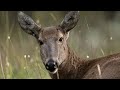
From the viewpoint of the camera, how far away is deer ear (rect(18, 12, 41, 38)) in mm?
11812

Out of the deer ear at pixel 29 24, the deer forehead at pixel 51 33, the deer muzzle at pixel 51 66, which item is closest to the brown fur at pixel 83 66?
the deer forehead at pixel 51 33

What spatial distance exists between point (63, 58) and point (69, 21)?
2.56 feet

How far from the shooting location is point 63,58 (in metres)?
11.3

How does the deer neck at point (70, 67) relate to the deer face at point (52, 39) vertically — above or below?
below

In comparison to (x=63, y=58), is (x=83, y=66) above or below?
below

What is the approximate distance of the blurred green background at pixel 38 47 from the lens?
12883 millimetres

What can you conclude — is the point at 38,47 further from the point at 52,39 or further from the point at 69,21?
the point at 52,39

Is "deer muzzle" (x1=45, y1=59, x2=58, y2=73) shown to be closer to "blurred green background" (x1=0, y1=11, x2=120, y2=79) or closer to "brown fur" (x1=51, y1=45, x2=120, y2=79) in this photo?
"brown fur" (x1=51, y1=45, x2=120, y2=79)

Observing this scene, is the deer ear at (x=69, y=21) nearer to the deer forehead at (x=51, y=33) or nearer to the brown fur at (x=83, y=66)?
the deer forehead at (x=51, y=33)

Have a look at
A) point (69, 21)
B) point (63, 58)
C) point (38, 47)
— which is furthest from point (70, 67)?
point (38, 47)

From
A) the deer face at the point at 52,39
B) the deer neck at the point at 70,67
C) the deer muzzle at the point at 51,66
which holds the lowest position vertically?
the deer neck at the point at 70,67
